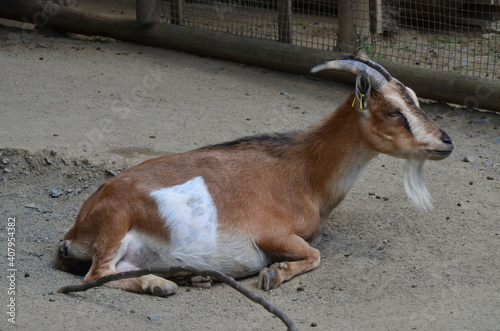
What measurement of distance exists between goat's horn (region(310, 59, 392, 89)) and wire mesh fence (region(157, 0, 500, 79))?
4.14 meters

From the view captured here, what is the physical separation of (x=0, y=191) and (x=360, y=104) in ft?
10.4

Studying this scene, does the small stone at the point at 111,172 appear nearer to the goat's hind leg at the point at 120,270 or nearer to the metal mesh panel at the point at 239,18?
the goat's hind leg at the point at 120,270

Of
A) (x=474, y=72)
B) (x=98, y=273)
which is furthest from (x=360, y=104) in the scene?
(x=474, y=72)

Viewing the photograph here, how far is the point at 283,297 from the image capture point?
15.0 ft

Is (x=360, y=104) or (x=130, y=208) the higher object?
(x=360, y=104)

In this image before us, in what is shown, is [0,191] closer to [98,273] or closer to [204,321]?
[98,273]

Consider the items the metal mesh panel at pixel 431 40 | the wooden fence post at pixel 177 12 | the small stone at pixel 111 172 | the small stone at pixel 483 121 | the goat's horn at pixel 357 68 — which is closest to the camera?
the goat's horn at pixel 357 68

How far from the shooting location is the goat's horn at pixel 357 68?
5.04 meters

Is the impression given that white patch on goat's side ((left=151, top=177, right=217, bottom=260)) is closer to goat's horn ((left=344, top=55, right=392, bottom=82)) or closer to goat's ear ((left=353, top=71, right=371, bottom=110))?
goat's ear ((left=353, top=71, right=371, bottom=110))

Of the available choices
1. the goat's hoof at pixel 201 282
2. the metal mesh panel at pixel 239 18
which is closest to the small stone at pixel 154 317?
the goat's hoof at pixel 201 282

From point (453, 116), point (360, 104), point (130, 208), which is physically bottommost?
point (453, 116)

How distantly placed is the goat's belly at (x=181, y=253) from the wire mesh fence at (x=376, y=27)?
5085 mm

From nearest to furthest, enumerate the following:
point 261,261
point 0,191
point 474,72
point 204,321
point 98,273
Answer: point 204,321
point 98,273
point 261,261
point 0,191
point 474,72

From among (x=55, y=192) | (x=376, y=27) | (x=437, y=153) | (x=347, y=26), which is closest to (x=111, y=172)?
(x=55, y=192)
